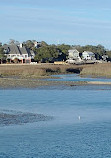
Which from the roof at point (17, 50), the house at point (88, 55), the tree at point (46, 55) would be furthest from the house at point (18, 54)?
the house at point (88, 55)

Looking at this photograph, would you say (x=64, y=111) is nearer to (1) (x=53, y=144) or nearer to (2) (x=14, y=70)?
(1) (x=53, y=144)

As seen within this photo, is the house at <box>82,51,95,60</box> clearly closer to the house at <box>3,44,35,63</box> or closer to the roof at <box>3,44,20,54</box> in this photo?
the house at <box>3,44,35,63</box>

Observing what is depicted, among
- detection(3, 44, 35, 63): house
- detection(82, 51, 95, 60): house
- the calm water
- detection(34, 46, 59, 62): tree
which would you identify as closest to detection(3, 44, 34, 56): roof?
detection(3, 44, 35, 63): house

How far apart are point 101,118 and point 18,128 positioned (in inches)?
234

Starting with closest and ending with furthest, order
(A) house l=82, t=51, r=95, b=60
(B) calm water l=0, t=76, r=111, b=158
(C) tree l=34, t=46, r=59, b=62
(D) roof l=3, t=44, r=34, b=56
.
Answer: (B) calm water l=0, t=76, r=111, b=158 → (C) tree l=34, t=46, r=59, b=62 → (D) roof l=3, t=44, r=34, b=56 → (A) house l=82, t=51, r=95, b=60

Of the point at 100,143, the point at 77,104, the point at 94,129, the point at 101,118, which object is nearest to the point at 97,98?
the point at 77,104

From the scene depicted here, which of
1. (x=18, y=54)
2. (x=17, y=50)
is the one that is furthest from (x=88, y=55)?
(x=18, y=54)

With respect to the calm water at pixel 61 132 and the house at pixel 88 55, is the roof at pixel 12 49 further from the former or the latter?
the calm water at pixel 61 132

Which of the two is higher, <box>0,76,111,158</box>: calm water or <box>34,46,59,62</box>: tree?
<box>34,46,59,62</box>: tree

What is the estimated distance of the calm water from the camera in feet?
59.6

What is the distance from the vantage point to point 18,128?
2294cm

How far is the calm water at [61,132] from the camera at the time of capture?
1818 cm

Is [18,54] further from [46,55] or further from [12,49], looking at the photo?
[46,55]

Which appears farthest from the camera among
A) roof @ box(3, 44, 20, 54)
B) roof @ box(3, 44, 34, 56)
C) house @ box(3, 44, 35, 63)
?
roof @ box(3, 44, 20, 54)
